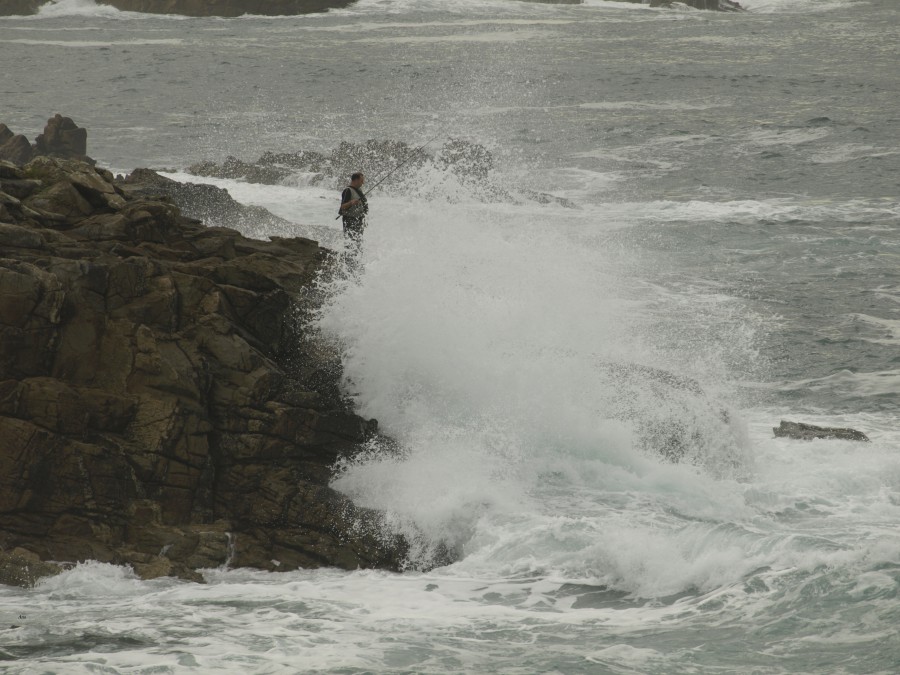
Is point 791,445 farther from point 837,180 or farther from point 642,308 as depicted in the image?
point 837,180

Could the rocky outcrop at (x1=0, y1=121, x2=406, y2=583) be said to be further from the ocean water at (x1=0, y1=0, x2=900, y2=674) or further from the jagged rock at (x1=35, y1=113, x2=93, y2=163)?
the jagged rock at (x1=35, y1=113, x2=93, y2=163)

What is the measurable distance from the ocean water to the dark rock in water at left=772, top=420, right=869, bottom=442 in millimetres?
254

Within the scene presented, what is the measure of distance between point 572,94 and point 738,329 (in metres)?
26.6

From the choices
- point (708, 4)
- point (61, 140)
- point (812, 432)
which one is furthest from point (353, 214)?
point (708, 4)

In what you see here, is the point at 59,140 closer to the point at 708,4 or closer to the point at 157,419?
the point at 157,419

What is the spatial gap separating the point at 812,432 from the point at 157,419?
6.99 metres

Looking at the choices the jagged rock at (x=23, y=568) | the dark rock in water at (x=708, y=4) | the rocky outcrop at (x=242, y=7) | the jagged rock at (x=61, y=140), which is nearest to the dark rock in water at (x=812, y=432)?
the jagged rock at (x=23, y=568)

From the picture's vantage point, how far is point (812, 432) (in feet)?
42.7

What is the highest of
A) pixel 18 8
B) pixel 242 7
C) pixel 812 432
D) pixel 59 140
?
pixel 242 7

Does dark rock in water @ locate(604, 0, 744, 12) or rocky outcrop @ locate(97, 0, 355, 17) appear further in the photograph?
rocky outcrop @ locate(97, 0, 355, 17)

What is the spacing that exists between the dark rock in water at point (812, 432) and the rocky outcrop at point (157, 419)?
15.7 ft

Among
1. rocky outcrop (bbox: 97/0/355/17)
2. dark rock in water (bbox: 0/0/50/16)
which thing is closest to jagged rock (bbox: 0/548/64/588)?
rocky outcrop (bbox: 97/0/355/17)

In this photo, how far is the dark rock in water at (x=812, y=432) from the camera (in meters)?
Result: 12.9

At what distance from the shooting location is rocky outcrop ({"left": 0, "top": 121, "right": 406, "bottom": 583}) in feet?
31.6
